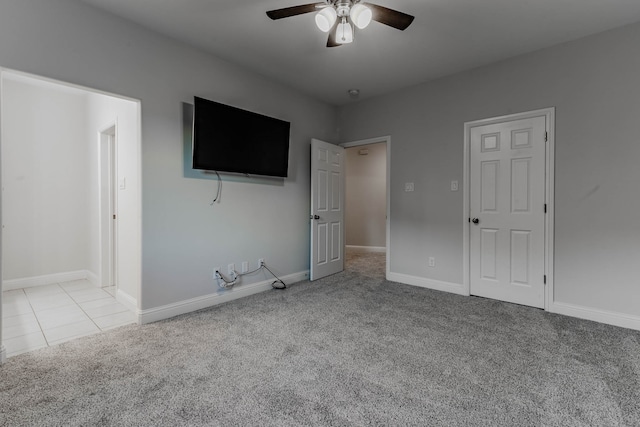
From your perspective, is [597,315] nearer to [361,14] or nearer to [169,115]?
[361,14]

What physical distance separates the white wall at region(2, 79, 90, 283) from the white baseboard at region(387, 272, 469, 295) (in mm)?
4441

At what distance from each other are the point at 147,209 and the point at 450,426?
2.72 metres

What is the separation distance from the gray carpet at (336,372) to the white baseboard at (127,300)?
0.48 metres

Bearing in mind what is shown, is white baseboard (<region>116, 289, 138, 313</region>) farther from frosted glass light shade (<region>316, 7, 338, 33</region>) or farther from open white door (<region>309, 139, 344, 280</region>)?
frosted glass light shade (<region>316, 7, 338, 33</region>)

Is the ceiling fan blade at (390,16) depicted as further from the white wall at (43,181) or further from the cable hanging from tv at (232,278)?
the white wall at (43,181)

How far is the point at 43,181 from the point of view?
3887 mm

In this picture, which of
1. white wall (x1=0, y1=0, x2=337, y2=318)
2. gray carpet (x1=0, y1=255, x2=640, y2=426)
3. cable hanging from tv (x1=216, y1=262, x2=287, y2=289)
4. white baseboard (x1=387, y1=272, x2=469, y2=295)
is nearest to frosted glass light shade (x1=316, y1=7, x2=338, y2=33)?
white wall (x1=0, y1=0, x2=337, y2=318)

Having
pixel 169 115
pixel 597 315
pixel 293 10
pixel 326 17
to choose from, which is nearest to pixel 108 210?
pixel 169 115

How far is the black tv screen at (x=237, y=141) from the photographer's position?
281 centimetres

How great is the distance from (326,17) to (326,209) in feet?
8.81

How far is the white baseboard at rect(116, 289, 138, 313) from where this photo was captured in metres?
2.96

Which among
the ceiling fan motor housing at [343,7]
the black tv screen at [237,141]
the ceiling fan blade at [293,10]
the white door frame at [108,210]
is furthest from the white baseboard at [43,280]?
the ceiling fan motor housing at [343,7]

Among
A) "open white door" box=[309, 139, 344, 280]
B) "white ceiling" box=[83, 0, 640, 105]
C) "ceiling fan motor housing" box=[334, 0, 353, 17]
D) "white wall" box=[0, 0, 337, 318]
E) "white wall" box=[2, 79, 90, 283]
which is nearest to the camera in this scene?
"ceiling fan motor housing" box=[334, 0, 353, 17]

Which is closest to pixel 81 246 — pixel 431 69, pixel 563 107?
pixel 431 69
